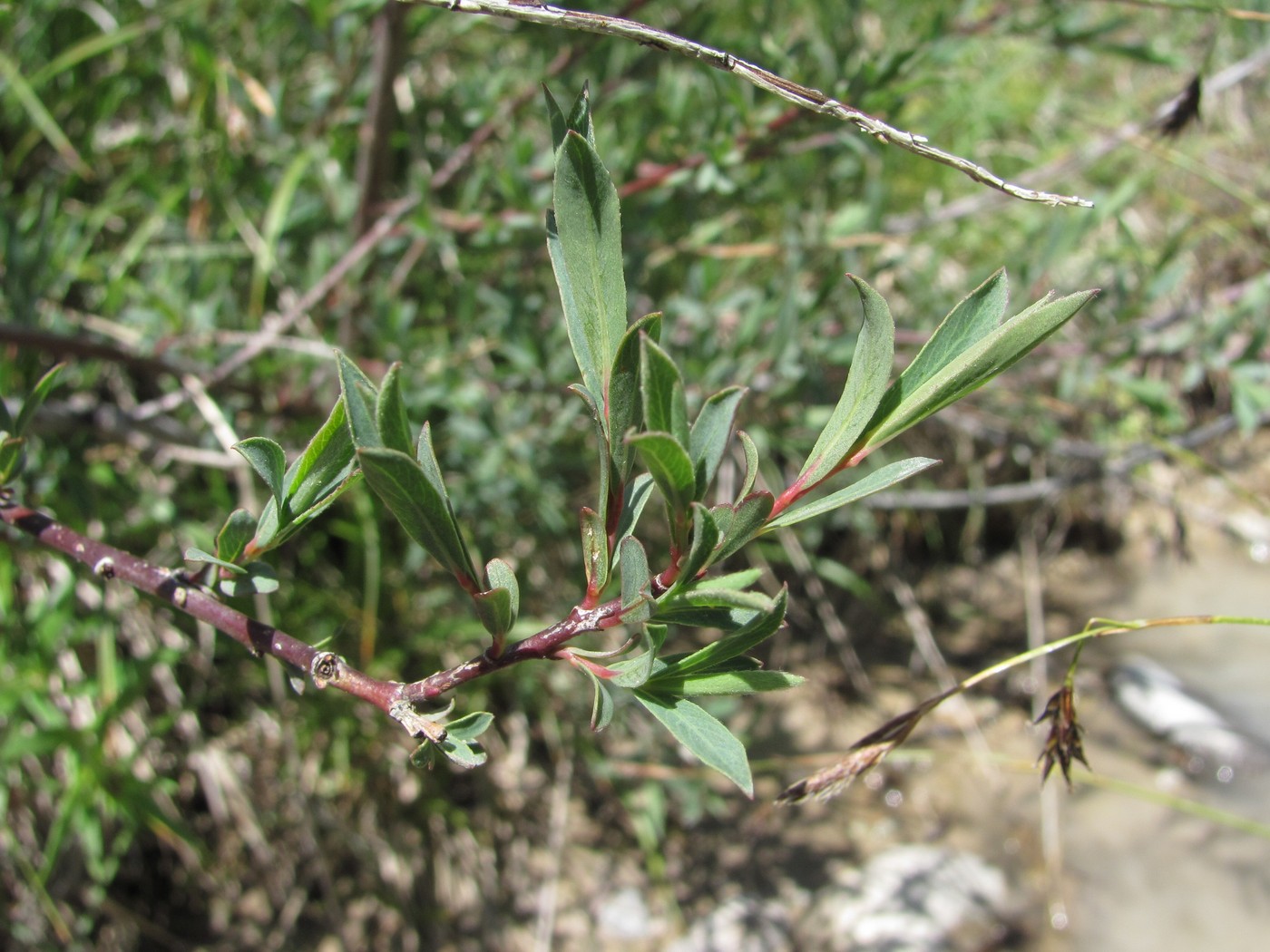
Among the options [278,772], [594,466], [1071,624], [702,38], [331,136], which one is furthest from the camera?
[1071,624]

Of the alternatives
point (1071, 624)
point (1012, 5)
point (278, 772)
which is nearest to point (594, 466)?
point (278, 772)

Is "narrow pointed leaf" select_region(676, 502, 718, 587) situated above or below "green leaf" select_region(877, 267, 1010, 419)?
below

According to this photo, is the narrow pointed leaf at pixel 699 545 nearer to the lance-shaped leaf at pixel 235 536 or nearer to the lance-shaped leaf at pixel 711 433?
the lance-shaped leaf at pixel 711 433

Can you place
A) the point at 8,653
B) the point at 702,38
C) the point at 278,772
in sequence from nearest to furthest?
the point at 702,38
the point at 8,653
the point at 278,772

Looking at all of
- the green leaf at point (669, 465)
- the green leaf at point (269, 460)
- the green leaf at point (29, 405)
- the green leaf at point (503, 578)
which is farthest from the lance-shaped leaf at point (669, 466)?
the green leaf at point (29, 405)

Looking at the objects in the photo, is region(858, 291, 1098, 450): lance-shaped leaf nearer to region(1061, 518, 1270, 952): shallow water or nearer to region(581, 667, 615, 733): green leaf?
region(581, 667, 615, 733): green leaf

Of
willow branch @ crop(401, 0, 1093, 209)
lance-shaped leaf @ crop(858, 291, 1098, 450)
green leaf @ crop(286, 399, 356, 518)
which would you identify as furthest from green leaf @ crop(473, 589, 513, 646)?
willow branch @ crop(401, 0, 1093, 209)

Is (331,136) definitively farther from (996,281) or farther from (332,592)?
(996,281)
